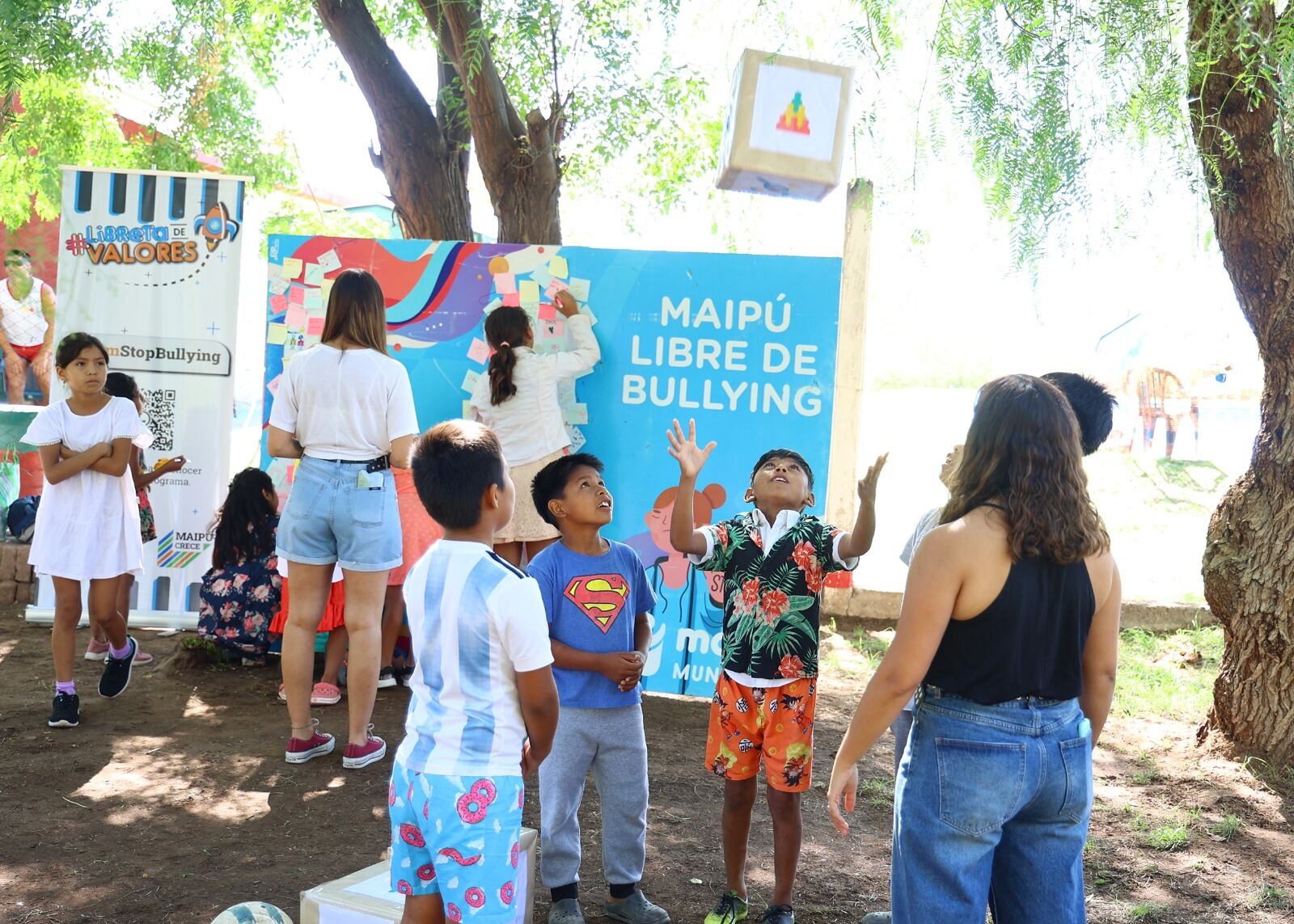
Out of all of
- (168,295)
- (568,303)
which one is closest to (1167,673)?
(568,303)

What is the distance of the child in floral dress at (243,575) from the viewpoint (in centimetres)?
567

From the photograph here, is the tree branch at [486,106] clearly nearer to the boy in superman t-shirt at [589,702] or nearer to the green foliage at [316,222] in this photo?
the boy in superman t-shirt at [589,702]

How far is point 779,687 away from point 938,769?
0.94 m

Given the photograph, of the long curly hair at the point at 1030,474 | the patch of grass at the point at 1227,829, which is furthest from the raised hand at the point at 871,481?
the patch of grass at the point at 1227,829

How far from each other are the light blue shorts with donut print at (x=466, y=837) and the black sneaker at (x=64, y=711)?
3.12 m

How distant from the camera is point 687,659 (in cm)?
525

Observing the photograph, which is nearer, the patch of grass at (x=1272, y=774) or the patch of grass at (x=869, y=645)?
the patch of grass at (x=1272, y=774)

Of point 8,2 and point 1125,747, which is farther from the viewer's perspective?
point 1125,747

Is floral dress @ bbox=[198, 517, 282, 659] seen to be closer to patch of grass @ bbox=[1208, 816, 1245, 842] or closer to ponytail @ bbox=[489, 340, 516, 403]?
ponytail @ bbox=[489, 340, 516, 403]

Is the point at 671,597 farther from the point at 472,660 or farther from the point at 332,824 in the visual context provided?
the point at 472,660

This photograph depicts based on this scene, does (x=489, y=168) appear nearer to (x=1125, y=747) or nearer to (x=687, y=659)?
(x=687, y=659)

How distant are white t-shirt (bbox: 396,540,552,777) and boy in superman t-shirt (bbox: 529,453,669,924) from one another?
0.79 metres

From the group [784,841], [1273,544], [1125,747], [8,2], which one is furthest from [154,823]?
[1273,544]

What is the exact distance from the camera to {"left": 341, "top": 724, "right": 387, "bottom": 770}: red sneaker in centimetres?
431
